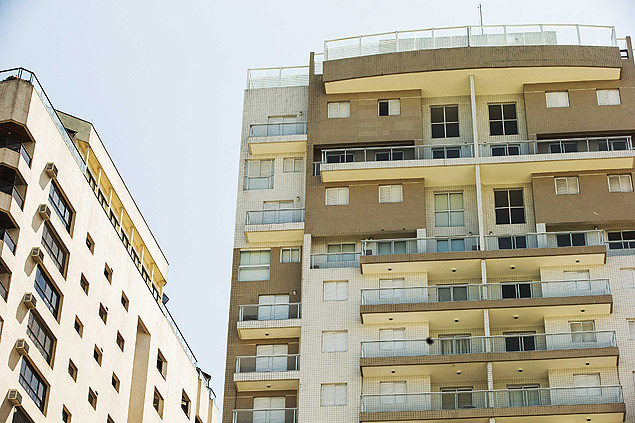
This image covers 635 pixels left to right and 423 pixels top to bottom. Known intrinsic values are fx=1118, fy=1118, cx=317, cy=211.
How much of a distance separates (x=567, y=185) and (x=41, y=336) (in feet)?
104

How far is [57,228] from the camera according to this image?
189ft

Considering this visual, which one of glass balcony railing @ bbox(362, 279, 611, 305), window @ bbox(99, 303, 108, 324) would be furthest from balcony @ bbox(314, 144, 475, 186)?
window @ bbox(99, 303, 108, 324)

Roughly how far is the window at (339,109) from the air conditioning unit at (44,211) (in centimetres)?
2126

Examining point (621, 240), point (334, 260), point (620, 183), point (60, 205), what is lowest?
point (60, 205)

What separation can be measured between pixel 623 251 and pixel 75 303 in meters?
31.2

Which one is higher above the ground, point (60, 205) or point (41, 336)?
point (60, 205)

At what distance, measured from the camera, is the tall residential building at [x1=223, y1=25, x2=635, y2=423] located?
61406 millimetres

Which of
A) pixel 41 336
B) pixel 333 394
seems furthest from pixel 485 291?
pixel 41 336

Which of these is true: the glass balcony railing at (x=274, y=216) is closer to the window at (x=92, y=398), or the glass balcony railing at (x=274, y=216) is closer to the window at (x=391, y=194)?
the window at (x=391, y=194)

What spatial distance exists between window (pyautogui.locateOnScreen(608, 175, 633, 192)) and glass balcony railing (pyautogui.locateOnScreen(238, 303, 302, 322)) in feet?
65.8

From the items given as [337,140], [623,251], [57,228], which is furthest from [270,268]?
[623,251]

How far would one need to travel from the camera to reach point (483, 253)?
63.8 m

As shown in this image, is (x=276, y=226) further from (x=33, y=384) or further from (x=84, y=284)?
(x=33, y=384)

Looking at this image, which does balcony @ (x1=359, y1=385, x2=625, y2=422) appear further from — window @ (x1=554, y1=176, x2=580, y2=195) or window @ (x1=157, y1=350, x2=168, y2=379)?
window @ (x1=157, y1=350, x2=168, y2=379)
